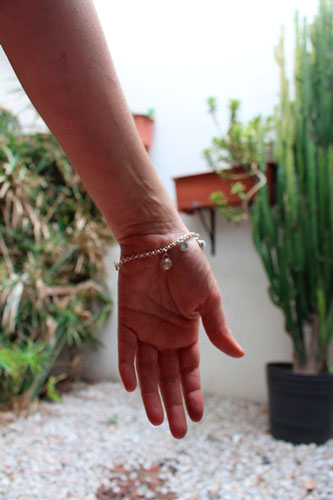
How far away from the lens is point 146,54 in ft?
7.45

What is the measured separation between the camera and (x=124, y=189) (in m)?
0.72

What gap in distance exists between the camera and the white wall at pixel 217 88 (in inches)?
81.2

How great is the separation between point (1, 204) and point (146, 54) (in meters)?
1.09

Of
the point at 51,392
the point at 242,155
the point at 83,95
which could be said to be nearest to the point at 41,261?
the point at 51,392

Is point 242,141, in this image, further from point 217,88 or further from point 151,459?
point 151,459

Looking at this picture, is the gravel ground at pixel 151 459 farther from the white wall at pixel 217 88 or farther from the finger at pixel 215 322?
the finger at pixel 215 322

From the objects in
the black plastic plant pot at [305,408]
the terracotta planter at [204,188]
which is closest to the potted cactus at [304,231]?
the black plastic plant pot at [305,408]

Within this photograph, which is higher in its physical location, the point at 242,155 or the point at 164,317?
the point at 242,155

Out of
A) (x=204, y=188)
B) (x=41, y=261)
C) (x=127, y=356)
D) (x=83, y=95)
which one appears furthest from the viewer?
(x=41, y=261)

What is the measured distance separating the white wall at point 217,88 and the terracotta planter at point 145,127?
0.19ft

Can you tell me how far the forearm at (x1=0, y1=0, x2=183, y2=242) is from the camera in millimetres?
607

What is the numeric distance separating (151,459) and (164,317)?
97 centimetres

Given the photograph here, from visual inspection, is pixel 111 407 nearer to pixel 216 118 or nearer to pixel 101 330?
pixel 101 330

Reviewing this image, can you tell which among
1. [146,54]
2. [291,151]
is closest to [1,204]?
[146,54]
